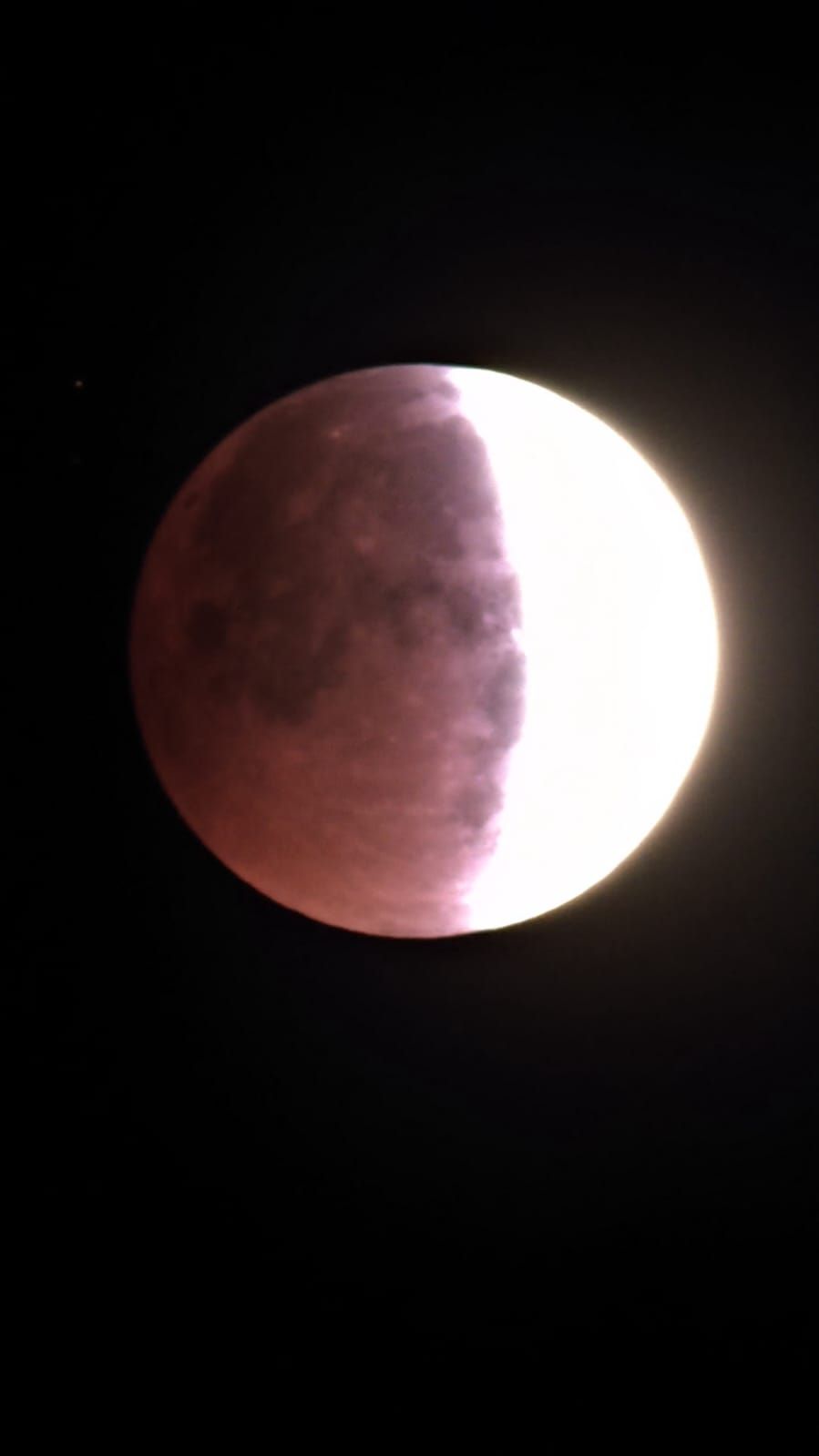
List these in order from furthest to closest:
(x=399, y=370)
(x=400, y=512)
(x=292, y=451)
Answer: (x=399, y=370) < (x=292, y=451) < (x=400, y=512)

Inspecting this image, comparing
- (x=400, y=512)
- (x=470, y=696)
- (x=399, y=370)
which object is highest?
(x=399, y=370)

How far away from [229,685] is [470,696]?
0.66 metres

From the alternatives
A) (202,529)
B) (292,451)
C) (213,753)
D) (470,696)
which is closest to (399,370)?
(292,451)

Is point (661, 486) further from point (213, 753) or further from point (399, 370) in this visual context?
point (213, 753)

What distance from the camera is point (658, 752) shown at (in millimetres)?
2988

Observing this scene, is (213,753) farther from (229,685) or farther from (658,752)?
(658,752)

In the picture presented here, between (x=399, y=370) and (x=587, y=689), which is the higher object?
(x=399, y=370)

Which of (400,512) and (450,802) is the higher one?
(400,512)

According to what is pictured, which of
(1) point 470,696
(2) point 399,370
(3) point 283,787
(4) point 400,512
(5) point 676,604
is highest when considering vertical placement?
(2) point 399,370

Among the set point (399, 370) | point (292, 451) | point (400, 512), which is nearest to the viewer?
point (400, 512)

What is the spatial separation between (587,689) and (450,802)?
0.48 m

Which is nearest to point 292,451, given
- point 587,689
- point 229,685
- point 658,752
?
point 229,685

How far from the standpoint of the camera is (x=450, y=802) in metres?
2.79

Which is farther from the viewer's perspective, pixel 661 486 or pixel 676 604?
pixel 661 486
